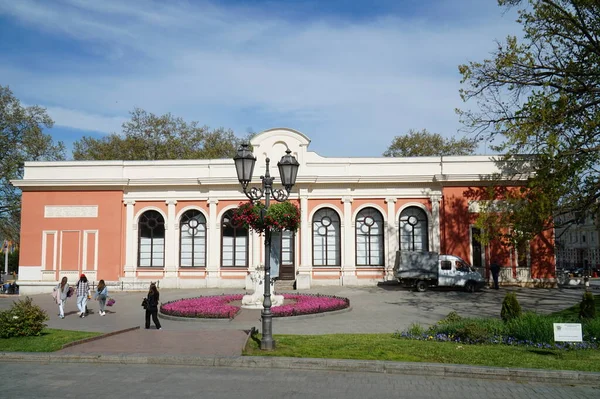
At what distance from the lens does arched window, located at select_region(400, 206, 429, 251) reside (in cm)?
2944

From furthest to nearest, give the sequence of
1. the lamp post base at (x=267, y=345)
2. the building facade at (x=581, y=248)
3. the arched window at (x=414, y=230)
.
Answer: the building facade at (x=581, y=248) < the arched window at (x=414, y=230) < the lamp post base at (x=267, y=345)

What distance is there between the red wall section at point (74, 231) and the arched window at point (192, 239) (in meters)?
3.45

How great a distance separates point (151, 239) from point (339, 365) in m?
22.5

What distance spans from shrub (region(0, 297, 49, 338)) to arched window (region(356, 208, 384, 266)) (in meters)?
19.3

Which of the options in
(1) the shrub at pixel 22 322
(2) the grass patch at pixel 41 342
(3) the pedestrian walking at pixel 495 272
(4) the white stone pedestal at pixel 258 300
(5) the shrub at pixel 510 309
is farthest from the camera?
(3) the pedestrian walking at pixel 495 272

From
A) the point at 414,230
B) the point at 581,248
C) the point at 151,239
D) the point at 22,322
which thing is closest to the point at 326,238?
the point at 414,230

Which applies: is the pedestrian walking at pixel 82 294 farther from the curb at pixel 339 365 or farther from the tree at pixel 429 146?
the tree at pixel 429 146

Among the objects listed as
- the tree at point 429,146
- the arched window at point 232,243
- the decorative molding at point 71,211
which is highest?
the tree at point 429,146

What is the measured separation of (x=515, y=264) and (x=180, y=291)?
18.0m

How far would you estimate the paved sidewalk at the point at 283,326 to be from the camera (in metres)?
9.93

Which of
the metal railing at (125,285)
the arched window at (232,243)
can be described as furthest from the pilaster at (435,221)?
the metal railing at (125,285)

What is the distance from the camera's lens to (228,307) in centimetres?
1872

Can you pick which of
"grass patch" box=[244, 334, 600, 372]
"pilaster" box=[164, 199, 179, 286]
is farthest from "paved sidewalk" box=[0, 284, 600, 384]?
"pilaster" box=[164, 199, 179, 286]

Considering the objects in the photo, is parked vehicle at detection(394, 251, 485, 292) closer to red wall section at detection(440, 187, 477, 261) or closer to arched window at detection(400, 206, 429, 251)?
red wall section at detection(440, 187, 477, 261)
